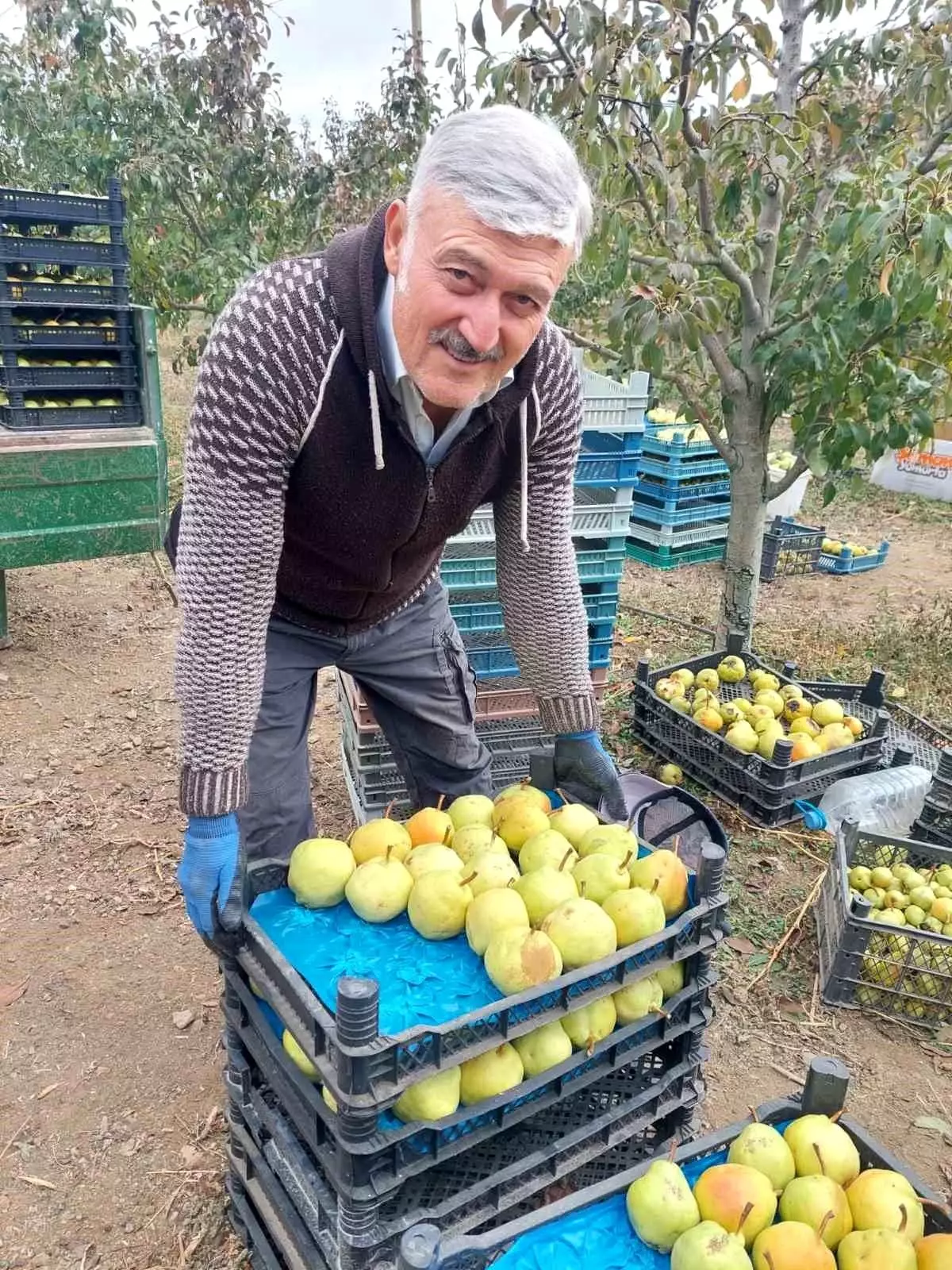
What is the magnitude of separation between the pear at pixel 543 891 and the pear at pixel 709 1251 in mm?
521

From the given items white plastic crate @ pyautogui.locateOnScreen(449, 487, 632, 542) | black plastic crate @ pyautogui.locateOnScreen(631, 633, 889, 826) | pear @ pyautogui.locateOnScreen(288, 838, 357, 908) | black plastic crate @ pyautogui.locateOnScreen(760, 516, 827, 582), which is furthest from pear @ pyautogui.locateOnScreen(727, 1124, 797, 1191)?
black plastic crate @ pyautogui.locateOnScreen(760, 516, 827, 582)

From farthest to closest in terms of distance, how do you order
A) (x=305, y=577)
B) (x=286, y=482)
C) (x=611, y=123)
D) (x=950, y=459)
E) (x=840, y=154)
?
1. (x=950, y=459)
2. (x=840, y=154)
3. (x=611, y=123)
4. (x=305, y=577)
5. (x=286, y=482)

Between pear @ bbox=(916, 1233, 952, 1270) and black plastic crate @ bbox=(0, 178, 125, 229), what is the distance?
5065 mm

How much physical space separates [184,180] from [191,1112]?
19.4 feet

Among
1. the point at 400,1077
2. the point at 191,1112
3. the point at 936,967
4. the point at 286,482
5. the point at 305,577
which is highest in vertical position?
the point at 286,482

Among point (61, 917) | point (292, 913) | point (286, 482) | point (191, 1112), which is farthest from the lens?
point (61, 917)

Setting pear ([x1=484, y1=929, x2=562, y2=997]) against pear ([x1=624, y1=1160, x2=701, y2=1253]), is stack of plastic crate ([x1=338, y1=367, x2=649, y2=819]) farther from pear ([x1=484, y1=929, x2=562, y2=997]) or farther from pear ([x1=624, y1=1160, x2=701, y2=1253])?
pear ([x1=624, y1=1160, x2=701, y2=1253])

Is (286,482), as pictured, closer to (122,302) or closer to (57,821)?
(57,821)

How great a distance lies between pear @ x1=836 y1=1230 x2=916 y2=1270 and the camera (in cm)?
138

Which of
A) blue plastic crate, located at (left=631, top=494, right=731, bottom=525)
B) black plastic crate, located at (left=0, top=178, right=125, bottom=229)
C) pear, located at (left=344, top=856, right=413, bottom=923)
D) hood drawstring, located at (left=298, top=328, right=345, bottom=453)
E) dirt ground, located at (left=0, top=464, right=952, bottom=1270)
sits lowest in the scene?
dirt ground, located at (left=0, top=464, right=952, bottom=1270)

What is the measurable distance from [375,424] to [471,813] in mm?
851

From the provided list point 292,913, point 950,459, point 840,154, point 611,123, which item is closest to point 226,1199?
point 292,913

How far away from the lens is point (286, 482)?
1893 millimetres

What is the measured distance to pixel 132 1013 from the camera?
279 cm
